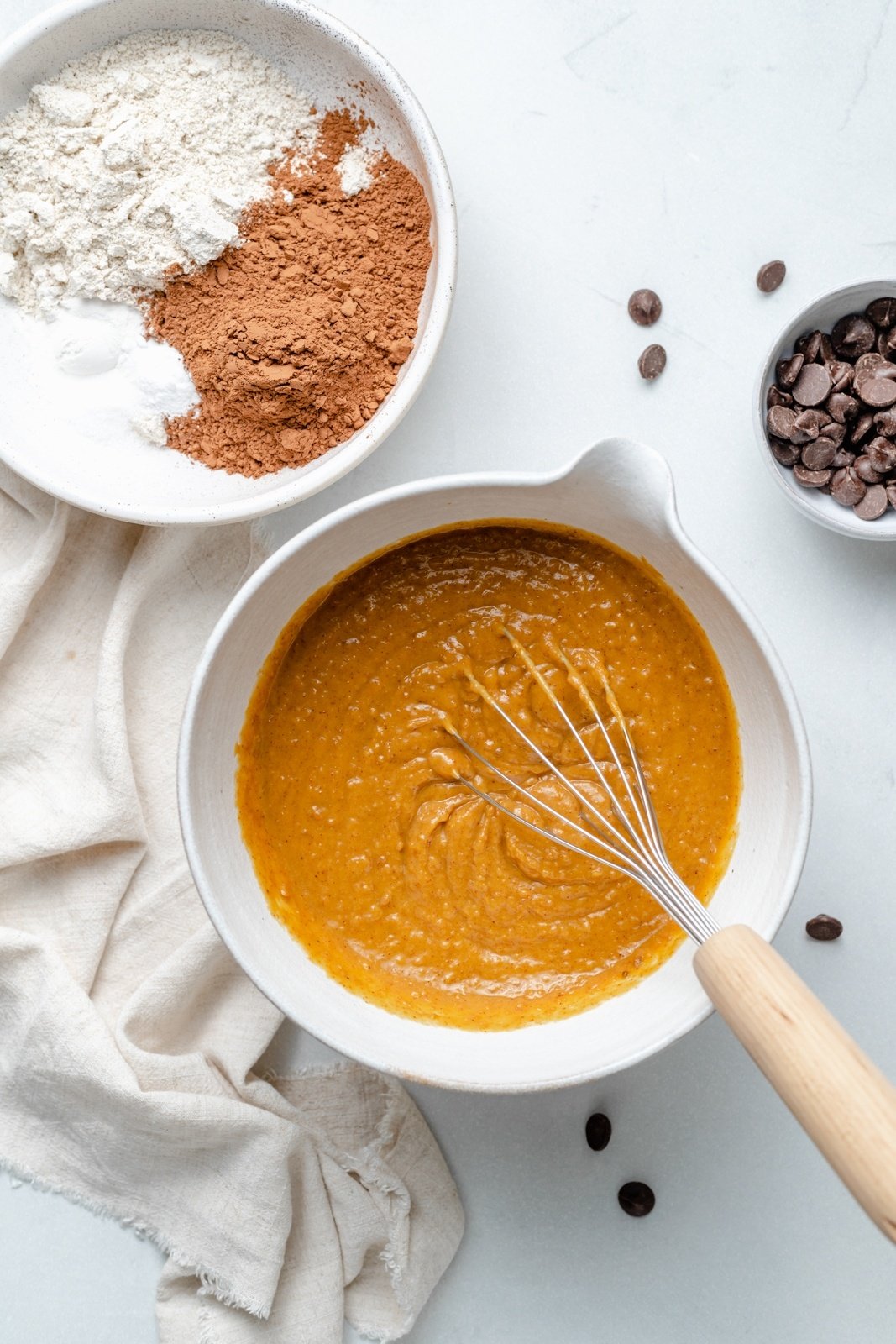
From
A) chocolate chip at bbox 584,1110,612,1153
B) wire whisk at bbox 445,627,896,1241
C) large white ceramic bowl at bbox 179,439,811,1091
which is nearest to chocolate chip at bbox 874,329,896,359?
large white ceramic bowl at bbox 179,439,811,1091

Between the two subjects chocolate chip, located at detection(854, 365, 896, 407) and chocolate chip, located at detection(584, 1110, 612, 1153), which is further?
chocolate chip, located at detection(584, 1110, 612, 1153)

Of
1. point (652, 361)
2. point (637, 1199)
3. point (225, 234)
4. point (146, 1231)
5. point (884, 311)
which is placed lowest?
point (146, 1231)

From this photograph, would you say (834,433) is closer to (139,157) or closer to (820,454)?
(820,454)

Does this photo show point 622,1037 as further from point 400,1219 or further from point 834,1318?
point 834,1318

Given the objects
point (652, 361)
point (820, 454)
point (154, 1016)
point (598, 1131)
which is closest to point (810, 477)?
point (820, 454)

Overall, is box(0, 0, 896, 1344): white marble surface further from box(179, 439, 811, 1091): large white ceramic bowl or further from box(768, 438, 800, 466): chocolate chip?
box(179, 439, 811, 1091): large white ceramic bowl

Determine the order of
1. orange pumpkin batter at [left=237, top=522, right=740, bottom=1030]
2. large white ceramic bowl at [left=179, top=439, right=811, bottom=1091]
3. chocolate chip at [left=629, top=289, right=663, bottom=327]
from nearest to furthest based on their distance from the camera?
large white ceramic bowl at [left=179, top=439, right=811, bottom=1091] → orange pumpkin batter at [left=237, top=522, right=740, bottom=1030] → chocolate chip at [left=629, top=289, right=663, bottom=327]

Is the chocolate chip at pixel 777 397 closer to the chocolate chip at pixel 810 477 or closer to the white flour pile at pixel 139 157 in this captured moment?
the chocolate chip at pixel 810 477
